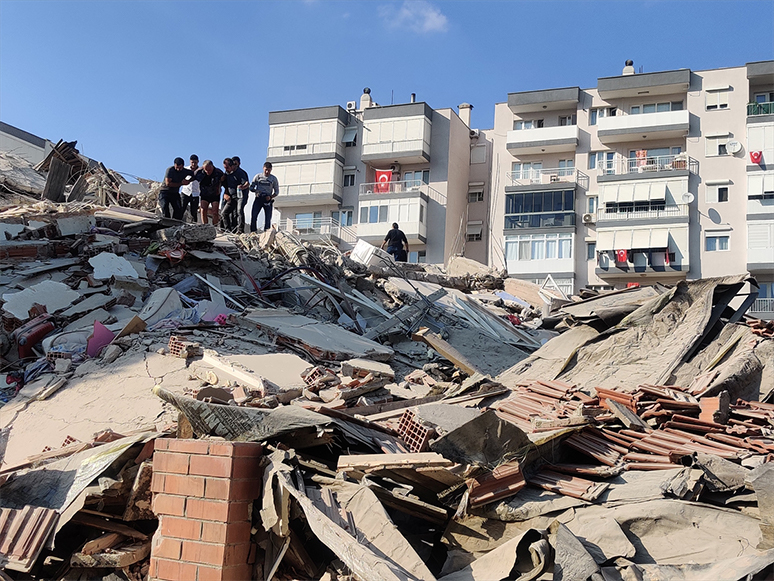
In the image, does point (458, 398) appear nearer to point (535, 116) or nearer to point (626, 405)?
point (626, 405)

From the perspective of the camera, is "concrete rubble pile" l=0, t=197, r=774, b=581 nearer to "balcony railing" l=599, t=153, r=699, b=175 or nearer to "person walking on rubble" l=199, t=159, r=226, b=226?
"person walking on rubble" l=199, t=159, r=226, b=226

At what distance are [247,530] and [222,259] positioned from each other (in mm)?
9489

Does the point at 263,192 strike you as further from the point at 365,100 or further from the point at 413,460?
the point at 365,100

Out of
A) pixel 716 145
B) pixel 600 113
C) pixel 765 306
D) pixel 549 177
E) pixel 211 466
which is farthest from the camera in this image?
pixel 549 177

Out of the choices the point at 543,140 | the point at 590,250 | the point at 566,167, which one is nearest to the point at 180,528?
the point at 590,250

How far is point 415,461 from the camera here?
381cm

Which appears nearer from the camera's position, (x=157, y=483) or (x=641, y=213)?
(x=157, y=483)

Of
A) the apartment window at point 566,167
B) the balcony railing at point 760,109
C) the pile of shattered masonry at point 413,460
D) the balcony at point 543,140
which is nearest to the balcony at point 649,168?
the apartment window at point 566,167

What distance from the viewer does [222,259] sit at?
12.9m

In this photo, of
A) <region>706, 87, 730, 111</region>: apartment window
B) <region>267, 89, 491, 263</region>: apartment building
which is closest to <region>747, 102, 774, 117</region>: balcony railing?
<region>706, 87, 730, 111</region>: apartment window

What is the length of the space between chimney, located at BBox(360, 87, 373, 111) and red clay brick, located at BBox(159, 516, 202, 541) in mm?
44439

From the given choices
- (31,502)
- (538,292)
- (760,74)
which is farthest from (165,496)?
(760,74)

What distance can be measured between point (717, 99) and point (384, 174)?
18744mm

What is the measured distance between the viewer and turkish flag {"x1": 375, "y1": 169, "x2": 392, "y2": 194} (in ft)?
141
